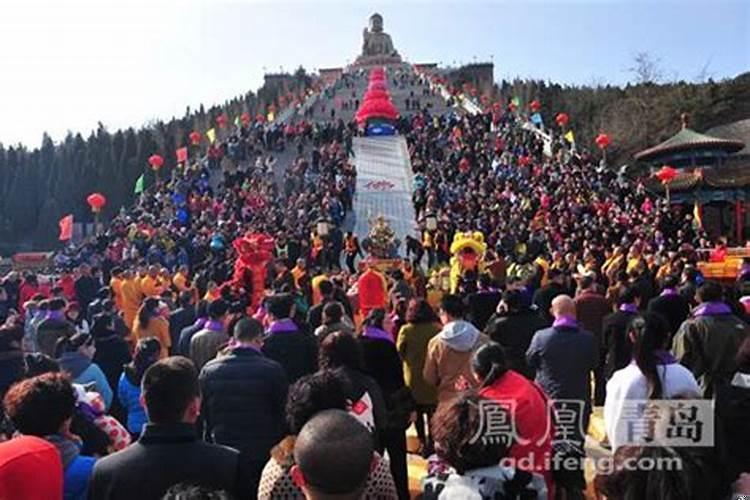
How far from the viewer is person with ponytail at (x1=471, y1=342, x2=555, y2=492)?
330 centimetres

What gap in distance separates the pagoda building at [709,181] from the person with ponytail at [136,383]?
22.6 metres

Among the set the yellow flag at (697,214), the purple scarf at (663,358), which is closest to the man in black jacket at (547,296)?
the purple scarf at (663,358)

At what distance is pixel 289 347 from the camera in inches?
Answer: 201

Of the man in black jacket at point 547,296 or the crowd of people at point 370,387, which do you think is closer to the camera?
the crowd of people at point 370,387

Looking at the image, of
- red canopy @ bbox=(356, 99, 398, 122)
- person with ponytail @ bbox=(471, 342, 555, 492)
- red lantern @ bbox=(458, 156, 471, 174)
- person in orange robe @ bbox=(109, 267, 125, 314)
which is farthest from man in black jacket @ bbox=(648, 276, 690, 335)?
red canopy @ bbox=(356, 99, 398, 122)

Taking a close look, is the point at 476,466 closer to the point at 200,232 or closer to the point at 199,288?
the point at 199,288

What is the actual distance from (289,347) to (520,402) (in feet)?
6.87

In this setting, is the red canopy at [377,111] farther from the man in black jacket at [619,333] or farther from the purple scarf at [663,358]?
the purple scarf at [663,358]

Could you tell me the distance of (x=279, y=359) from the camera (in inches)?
201

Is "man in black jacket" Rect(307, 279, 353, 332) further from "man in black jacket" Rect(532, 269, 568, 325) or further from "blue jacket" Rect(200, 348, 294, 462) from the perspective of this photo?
"blue jacket" Rect(200, 348, 294, 462)

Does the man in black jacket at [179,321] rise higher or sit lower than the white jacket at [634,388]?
lower

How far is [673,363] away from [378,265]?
1219cm

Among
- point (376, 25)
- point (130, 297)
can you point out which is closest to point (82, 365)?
point (130, 297)

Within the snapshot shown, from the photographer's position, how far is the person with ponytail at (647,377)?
12.2ft
